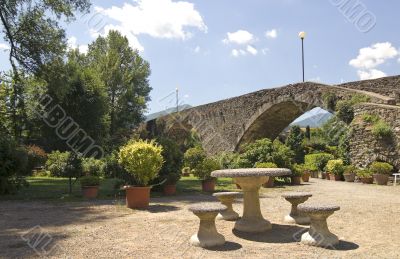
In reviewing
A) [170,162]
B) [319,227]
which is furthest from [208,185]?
[319,227]

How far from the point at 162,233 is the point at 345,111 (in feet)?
43.6

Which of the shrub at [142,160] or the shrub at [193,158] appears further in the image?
the shrub at [193,158]

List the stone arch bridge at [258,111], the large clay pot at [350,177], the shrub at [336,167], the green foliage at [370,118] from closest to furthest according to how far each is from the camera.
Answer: the green foliage at [370,118] < the large clay pot at [350,177] < the shrub at [336,167] < the stone arch bridge at [258,111]

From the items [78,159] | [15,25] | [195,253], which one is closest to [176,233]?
[195,253]

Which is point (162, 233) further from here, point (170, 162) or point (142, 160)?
point (170, 162)

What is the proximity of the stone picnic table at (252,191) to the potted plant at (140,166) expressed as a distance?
3.06 meters

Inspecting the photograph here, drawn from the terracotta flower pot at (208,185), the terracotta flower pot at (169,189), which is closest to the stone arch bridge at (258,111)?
the terracotta flower pot at (208,185)

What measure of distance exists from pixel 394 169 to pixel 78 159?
10.8 metres

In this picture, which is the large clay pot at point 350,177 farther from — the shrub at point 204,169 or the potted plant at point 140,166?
the potted plant at point 140,166

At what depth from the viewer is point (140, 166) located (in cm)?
877

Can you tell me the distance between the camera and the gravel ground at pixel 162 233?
4.74 m

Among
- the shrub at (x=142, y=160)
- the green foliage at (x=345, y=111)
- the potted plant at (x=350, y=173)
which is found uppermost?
the green foliage at (x=345, y=111)

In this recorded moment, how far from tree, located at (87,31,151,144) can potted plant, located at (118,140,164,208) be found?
2201 centimetres

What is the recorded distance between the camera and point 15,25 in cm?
1474
